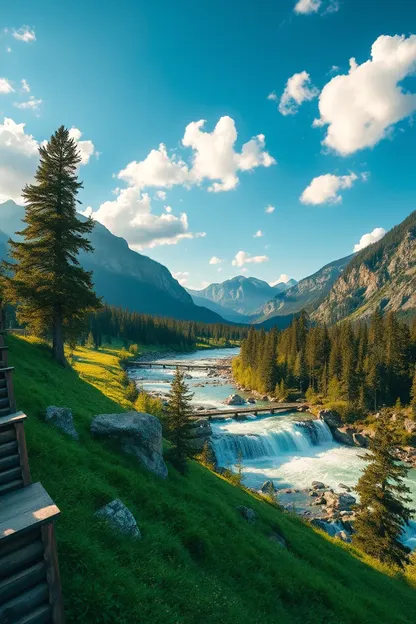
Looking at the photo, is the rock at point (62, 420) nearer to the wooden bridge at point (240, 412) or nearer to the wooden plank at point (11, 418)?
the wooden plank at point (11, 418)

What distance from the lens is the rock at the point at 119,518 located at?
391 inches

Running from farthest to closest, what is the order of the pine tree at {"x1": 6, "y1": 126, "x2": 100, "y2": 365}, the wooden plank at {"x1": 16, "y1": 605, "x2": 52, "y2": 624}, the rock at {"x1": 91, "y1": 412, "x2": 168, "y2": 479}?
1. the pine tree at {"x1": 6, "y1": 126, "x2": 100, "y2": 365}
2. the rock at {"x1": 91, "y1": 412, "x2": 168, "y2": 479}
3. the wooden plank at {"x1": 16, "y1": 605, "x2": 52, "y2": 624}

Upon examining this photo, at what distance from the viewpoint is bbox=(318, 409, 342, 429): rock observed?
199 ft

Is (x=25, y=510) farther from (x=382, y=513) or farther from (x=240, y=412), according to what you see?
(x=240, y=412)

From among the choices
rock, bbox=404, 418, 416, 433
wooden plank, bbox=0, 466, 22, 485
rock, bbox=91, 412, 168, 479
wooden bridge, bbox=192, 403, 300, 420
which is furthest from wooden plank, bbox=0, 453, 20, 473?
rock, bbox=404, 418, 416, 433

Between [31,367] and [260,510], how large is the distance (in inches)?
734

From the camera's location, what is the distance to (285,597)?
12148 millimetres

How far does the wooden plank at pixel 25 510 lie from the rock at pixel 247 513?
1402cm

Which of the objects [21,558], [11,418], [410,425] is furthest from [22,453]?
[410,425]

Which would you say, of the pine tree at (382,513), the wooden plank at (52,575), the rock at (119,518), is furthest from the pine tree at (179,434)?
the pine tree at (382,513)

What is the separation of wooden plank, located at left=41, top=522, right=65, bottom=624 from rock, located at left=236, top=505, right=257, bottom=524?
13.7 metres

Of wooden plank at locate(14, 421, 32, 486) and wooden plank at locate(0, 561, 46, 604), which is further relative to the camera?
wooden plank at locate(14, 421, 32, 486)

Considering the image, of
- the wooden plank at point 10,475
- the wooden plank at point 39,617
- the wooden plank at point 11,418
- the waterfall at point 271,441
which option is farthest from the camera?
the waterfall at point 271,441

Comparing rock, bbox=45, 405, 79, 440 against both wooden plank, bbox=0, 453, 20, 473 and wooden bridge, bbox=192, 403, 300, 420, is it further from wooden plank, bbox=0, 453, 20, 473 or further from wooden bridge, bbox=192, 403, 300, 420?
wooden bridge, bbox=192, 403, 300, 420
